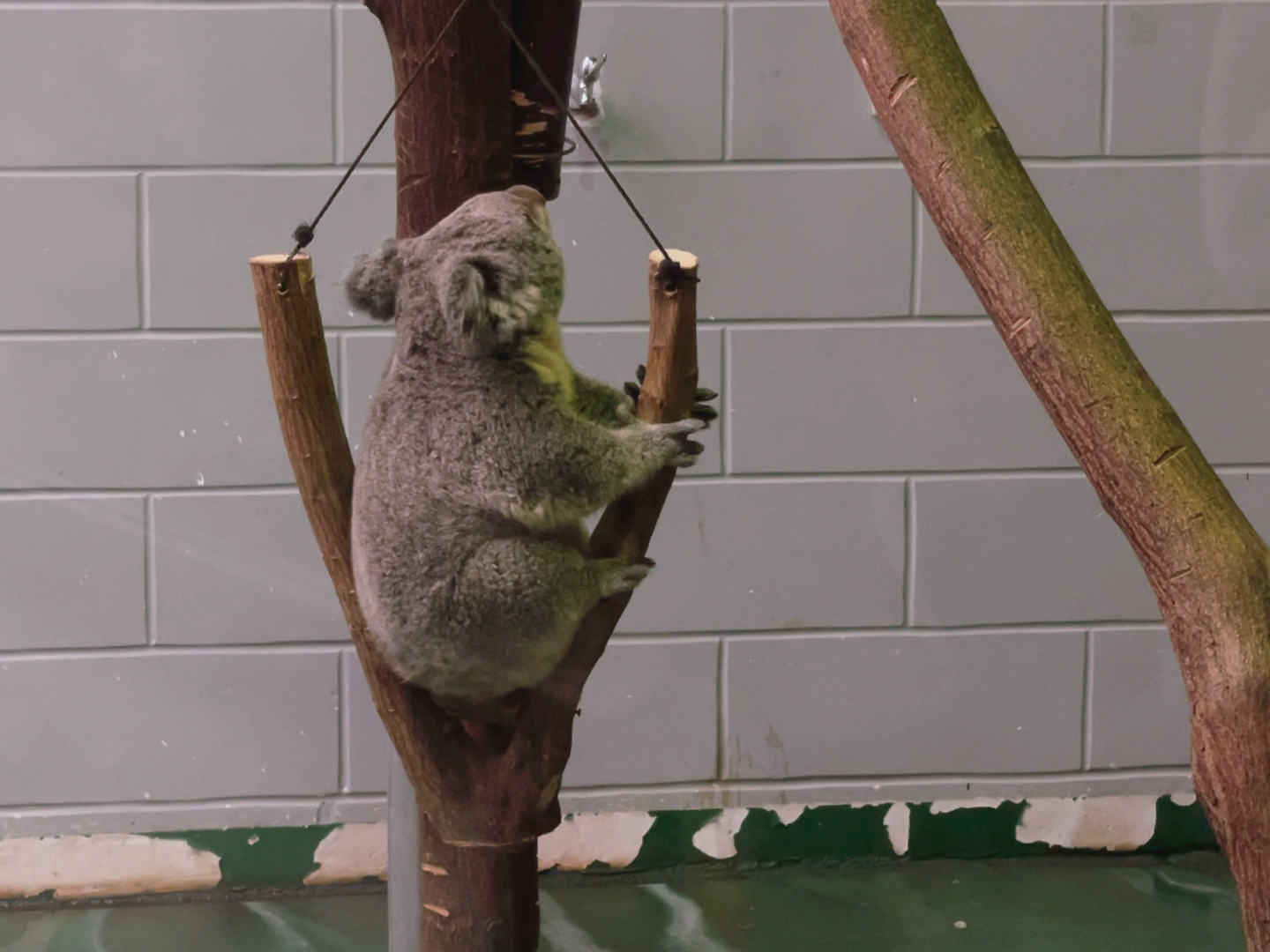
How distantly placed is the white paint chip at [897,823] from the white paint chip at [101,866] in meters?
1.57

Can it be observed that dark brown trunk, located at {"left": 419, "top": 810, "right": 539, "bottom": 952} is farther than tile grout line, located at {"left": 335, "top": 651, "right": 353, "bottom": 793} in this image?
No

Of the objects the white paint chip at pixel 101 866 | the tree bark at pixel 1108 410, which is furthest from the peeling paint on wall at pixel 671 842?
the tree bark at pixel 1108 410

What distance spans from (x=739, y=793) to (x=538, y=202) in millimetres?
2045

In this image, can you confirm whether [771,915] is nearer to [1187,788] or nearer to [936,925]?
[936,925]

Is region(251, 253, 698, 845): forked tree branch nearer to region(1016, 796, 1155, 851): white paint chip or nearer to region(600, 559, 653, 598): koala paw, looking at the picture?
region(600, 559, 653, 598): koala paw

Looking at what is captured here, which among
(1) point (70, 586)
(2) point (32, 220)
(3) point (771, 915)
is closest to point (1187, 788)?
(3) point (771, 915)

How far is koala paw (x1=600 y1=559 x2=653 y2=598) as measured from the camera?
1.43 meters

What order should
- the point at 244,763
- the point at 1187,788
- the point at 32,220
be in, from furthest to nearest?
1. the point at 1187,788
2. the point at 244,763
3. the point at 32,220

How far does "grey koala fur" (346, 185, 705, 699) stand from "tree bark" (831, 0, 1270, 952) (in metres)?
0.37

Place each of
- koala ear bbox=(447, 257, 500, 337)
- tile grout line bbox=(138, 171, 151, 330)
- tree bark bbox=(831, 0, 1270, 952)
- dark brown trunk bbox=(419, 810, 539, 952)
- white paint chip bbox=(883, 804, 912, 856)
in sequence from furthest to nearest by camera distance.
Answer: white paint chip bbox=(883, 804, 912, 856) < tile grout line bbox=(138, 171, 151, 330) < dark brown trunk bbox=(419, 810, 539, 952) < koala ear bbox=(447, 257, 500, 337) < tree bark bbox=(831, 0, 1270, 952)

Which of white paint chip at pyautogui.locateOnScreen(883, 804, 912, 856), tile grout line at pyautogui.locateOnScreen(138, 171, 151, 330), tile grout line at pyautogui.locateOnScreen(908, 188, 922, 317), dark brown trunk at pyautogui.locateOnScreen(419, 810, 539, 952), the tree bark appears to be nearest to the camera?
the tree bark

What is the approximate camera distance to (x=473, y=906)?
1.56 metres

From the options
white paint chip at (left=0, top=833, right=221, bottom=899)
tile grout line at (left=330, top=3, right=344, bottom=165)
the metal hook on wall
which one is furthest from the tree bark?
white paint chip at (left=0, top=833, right=221, bottom=899)

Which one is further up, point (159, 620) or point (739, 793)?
point (159, 620)
